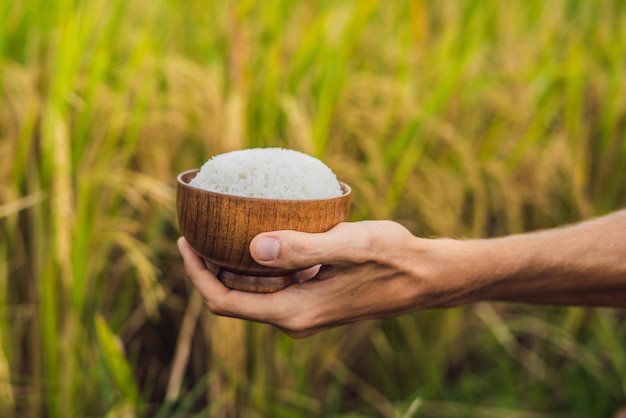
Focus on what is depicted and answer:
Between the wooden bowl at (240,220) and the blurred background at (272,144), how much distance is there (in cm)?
36

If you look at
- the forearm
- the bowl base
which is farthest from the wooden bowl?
the forearm

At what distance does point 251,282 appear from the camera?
2.48 ft

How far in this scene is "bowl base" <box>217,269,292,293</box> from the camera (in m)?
0.76

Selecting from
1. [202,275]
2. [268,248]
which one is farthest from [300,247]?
[202,275]

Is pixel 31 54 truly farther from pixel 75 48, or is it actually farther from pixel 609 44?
pixel 609 44

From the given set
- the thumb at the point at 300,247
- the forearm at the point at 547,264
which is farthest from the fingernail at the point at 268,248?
the forearm at the point at 547,264

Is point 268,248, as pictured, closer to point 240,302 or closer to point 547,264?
point 240,302

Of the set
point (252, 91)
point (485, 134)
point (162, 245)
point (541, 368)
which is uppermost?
point (252, 91)

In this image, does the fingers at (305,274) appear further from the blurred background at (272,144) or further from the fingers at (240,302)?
the blurred background at (272,144)

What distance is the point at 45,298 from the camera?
1.20 m

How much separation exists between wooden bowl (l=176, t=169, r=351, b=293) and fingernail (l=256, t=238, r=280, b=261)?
0.05ft

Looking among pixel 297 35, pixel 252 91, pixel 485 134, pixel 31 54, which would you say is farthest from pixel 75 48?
pixel 485 134

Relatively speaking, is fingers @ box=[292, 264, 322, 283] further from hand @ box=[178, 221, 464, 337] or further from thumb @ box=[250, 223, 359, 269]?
thumb @ box=[250, 223, 359, 269]

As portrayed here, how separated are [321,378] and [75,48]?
75cm
